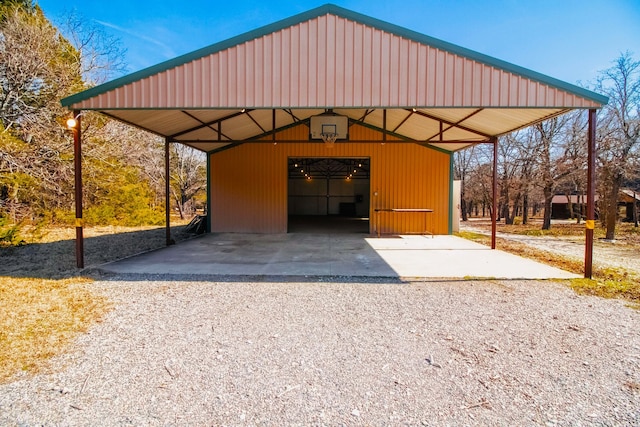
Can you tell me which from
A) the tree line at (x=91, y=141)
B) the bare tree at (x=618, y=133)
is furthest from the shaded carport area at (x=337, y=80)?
the bare tree at (x=618, y=133)

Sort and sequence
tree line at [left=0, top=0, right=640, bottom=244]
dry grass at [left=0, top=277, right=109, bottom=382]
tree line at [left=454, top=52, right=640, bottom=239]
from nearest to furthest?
1. dry grass at [left=0, top=277, right=109, bottom=382]
2. tree line at [left=0, top=0, right=640, bottom=244]
3. tree line at [left=454, top=52, right=640, bottom=239]

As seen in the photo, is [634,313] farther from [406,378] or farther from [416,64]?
[416,64]

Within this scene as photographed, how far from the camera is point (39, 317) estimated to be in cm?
341

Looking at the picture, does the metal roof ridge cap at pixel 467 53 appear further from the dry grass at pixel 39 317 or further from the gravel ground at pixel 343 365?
the dry grass at pixel 39 317

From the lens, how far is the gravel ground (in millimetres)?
1952

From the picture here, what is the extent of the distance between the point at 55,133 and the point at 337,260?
10.5 meters

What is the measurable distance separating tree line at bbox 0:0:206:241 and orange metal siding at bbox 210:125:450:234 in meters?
4.73

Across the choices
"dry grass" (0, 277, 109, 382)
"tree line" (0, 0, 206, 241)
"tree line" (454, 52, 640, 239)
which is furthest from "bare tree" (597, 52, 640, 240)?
"tree line" (0, 0, 206, 241)

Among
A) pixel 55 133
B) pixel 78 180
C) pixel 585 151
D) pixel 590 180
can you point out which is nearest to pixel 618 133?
pixel 585 151

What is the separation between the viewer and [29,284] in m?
4.71

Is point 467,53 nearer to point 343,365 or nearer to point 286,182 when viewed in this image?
point 343,365

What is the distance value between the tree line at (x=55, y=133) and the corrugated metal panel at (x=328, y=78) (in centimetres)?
573

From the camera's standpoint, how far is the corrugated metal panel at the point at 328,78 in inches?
206

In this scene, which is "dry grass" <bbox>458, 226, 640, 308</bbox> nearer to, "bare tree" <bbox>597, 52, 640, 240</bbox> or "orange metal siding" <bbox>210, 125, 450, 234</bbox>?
"orange metal siding" <bbox>210, 125, 450, 234</bbox>
